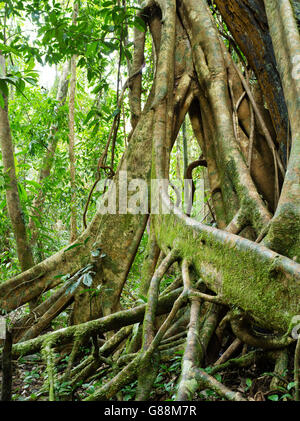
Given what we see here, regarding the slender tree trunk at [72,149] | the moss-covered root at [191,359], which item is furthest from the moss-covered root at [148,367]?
the slender tree trunk at [72,149]

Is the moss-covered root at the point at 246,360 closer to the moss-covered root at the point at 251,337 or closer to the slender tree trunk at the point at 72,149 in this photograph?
the moss-covered root at the point at 251,337

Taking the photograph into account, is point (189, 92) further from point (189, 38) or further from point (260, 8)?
point (260, 8)

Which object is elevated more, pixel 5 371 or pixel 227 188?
pixel 227 188

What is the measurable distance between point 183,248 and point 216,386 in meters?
0.89

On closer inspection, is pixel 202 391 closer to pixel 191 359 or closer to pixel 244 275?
pixel 191 359

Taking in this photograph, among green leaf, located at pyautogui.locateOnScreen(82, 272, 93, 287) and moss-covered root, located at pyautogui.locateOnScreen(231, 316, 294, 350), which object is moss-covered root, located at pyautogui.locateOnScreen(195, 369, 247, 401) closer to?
moss-covered root, located at pyautogui.locateOnScreen(231, 316, 294, 350)

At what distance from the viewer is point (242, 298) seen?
1610mm

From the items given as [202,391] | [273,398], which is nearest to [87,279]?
[202,391]

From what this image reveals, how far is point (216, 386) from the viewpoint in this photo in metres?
1.36

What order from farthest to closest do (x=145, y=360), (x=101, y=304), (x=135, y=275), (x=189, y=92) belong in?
(x=135, y=275)
(x=189, y=92)
(x=101, y=304)
(x=145, y=360)

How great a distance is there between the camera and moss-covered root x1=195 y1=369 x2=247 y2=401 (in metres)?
1.29
